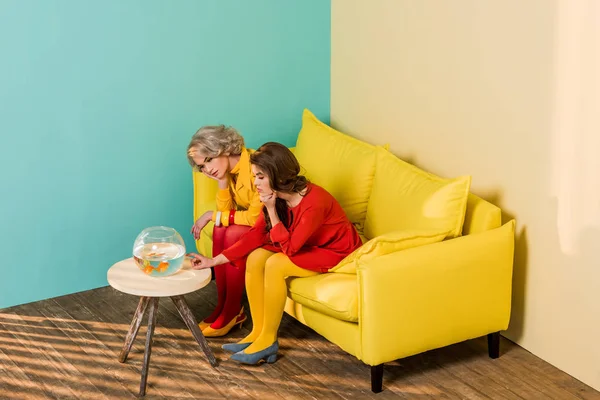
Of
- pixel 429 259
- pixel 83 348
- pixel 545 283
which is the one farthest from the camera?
pixel 83 348

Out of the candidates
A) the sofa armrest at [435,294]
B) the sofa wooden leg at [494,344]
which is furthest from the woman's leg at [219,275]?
the sofa wooden leg at [494,344]

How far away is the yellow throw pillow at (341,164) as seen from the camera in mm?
3689

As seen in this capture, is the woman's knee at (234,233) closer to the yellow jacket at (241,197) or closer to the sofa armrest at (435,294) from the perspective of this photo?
the yellow jacket at (241,197)

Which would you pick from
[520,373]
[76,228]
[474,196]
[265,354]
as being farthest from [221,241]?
[520,373]

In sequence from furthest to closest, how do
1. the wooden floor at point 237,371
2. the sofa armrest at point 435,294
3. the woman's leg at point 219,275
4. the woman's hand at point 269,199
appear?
the woman's leg at point 219,275 < the woman's hand at point 269,199 < the wooden floor at point 237,371 < the sofa armrest at point 435,294

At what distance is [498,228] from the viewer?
3193 millimetres

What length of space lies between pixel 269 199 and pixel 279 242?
0.18 m

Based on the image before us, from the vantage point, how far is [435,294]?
3.08 m

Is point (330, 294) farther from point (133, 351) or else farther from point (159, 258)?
point (133, 351)

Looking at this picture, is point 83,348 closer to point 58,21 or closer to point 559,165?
point 58,21

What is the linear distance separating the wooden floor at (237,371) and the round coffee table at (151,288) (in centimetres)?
9

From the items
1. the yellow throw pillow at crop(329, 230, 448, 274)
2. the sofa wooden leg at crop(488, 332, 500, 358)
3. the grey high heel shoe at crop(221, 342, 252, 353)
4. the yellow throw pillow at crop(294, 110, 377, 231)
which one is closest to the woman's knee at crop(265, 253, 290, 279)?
the yellow throw pillow at crop(329, 230, 448, 274)

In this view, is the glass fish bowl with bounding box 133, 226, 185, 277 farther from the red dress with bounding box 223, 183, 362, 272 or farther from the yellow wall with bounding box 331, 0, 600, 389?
the yellow wall with bounding box 331, 0, 600, 389

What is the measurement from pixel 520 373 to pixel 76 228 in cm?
205
